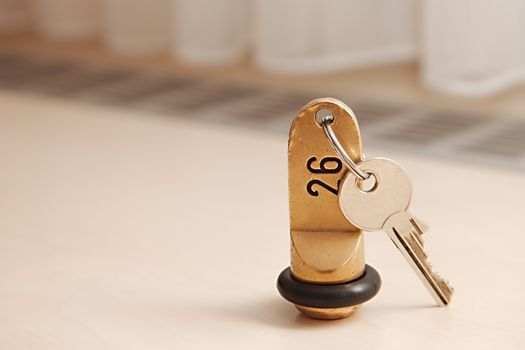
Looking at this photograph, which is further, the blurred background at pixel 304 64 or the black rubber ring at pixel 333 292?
the blurred background at pixel 304 64

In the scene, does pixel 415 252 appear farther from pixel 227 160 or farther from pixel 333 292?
pixel 227 160

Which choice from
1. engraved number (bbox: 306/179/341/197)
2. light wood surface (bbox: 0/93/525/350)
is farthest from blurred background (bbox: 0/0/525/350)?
engraved number (bbox: 306/179/341/197)

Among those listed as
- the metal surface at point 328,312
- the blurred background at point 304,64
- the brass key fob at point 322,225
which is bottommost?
the metal surface at point 328,312

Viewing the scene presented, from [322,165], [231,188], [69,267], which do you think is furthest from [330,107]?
[231,188]

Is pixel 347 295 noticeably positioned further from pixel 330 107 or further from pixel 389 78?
pixel 389 78

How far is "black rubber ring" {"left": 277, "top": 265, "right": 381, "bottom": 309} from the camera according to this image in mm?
683

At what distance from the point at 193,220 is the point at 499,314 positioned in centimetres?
34

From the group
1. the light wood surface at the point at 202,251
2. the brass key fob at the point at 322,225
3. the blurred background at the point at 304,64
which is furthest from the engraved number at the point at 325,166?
the blurred background at the point at 304,64

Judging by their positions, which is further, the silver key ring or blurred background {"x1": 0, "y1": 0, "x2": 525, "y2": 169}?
blurred background {"x1": 0, "y1": 0, "x2": 525, "y2": 169}

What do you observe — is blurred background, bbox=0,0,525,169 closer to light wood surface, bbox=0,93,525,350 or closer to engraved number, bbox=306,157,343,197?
light wood surface, bbox=0,93,525,350

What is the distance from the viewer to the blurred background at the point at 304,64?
1273 millimetres

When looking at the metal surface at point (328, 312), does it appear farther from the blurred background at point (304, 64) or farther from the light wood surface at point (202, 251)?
the blurred background at point (304, 64)

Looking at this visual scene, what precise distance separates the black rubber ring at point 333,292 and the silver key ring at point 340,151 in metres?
0.08

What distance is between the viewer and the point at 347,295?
0.68 metres
